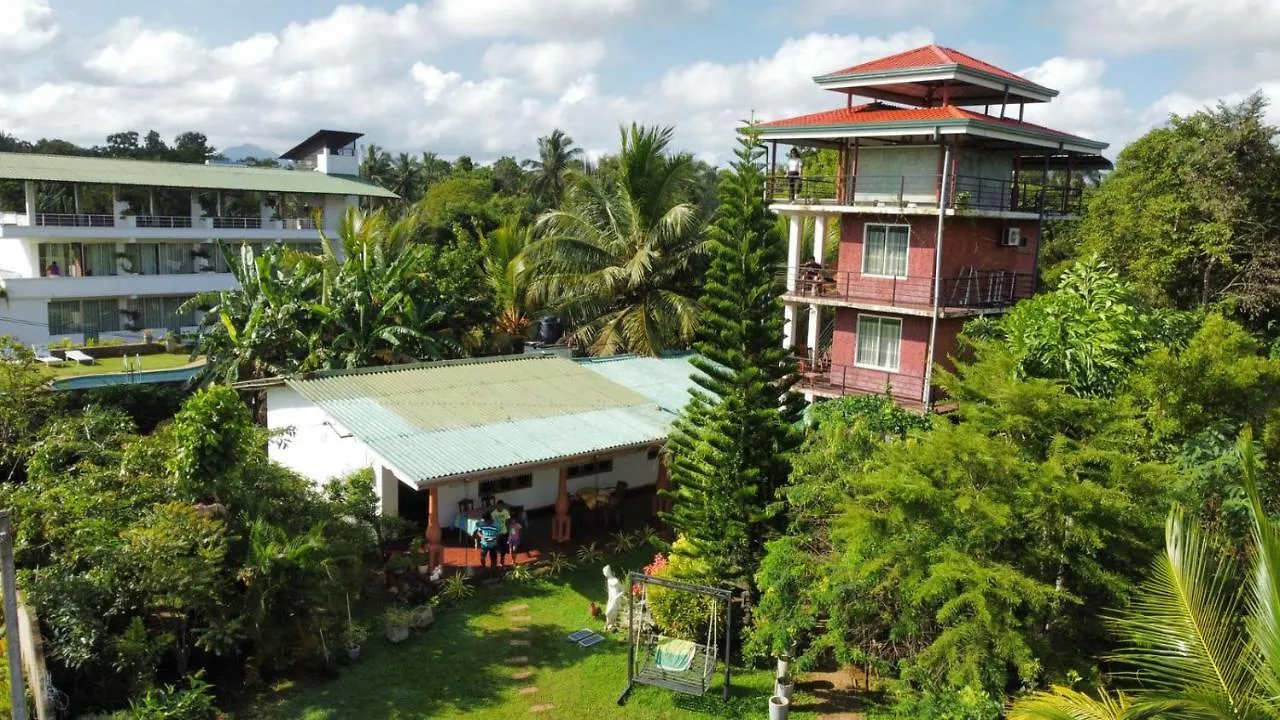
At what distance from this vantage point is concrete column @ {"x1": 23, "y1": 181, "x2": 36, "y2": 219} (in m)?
31.7

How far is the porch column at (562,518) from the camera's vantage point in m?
15.8

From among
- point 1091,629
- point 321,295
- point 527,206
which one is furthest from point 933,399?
point 527,206

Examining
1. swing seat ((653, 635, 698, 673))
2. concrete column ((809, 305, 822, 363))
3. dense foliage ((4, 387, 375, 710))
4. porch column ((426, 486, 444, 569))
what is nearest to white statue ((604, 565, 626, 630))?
swing seat ((653, 635, 698, 673))

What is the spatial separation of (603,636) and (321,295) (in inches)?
469

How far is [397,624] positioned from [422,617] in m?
0.49

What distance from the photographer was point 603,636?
12.6 metres

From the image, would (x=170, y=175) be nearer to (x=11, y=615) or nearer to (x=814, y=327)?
(x=814, y=327)

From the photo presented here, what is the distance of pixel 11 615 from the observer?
763 cm

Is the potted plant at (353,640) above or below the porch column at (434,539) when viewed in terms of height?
below

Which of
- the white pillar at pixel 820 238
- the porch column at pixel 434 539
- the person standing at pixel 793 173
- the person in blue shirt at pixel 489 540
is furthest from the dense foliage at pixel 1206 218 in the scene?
the porch column at pixel 434 539

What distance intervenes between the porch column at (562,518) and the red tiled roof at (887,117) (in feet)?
28.0

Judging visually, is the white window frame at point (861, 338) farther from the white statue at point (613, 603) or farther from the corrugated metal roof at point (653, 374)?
the white statue at point (613, 603)

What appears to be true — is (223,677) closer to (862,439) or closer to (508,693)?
(508,693)

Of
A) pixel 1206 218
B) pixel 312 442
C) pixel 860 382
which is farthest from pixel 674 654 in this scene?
pixel 1206 218
